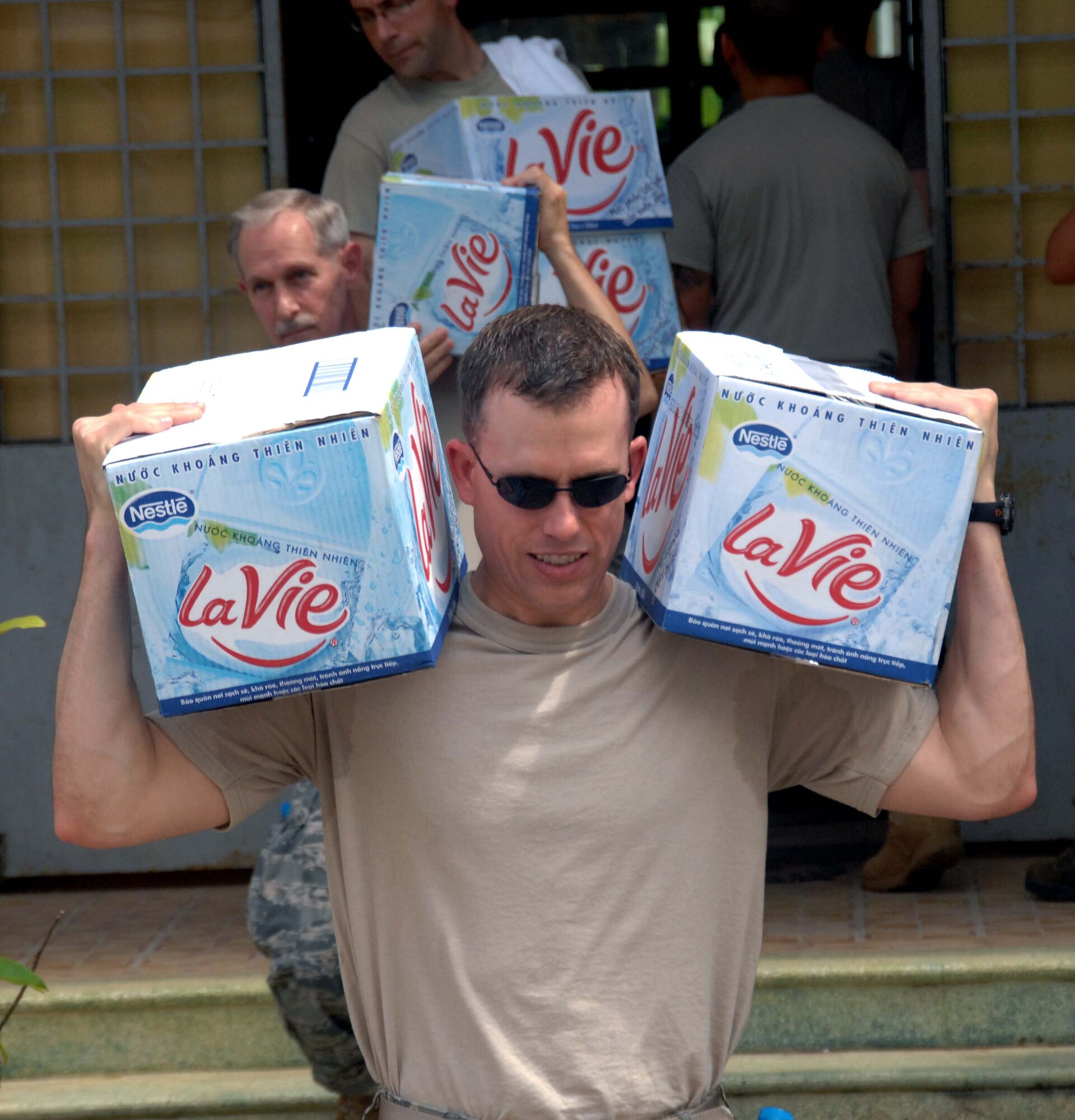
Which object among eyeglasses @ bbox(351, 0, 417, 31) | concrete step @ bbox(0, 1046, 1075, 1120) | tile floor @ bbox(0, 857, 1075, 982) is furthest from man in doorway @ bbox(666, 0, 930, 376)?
concrete step @ bbox(0, 1046, 1075, 1120)

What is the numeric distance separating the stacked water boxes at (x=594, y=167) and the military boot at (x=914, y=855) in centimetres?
146

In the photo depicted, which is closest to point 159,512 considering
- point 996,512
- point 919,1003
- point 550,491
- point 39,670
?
point 550,491

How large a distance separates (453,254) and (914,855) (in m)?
1.99

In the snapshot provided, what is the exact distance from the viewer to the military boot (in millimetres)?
3865

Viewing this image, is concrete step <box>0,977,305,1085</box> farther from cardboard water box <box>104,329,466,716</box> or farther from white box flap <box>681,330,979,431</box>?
white box flap <box>681,330,979,431</box>

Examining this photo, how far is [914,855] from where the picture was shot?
3.89 meters

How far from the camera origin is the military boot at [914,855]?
387 cm

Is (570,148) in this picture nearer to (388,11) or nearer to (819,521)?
(388,11)

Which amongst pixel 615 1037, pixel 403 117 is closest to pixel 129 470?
pixel 615 1037

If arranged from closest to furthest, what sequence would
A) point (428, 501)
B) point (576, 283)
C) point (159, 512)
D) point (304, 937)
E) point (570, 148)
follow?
point (159, 512) → point (428, 501) → point (304, 937) → point (576, 283) → point (570, 148)

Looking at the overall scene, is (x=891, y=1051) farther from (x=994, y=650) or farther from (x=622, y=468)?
(x=622, y=468)

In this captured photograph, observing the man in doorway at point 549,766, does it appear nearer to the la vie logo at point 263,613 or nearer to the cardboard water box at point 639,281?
the la vie logo at point 263,613

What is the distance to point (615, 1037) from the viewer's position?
70.2 inches

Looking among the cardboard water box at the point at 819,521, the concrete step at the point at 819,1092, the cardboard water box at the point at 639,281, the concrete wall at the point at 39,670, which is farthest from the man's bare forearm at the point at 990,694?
the concrete wall at the point at 39,670
